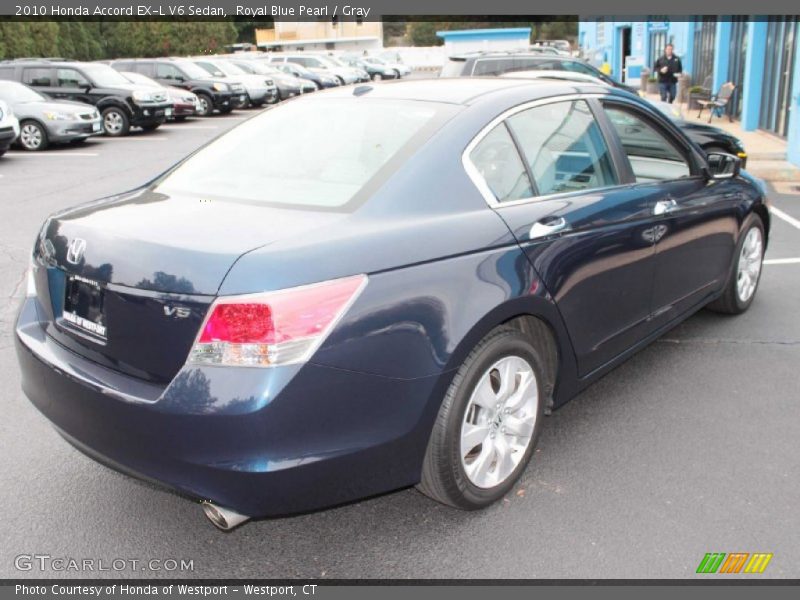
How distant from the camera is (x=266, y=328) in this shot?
2.44 m

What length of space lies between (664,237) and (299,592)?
2.60 meters

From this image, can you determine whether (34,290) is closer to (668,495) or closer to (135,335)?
(135,335)

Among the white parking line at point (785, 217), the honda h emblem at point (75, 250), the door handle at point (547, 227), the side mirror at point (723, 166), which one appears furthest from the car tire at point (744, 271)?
the honda h emblem at point (75, 250)

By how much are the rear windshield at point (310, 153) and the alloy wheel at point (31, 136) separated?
46.8 ft

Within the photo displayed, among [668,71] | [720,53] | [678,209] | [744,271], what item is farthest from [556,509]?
[668,71]

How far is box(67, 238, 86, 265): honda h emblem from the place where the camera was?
282 cm

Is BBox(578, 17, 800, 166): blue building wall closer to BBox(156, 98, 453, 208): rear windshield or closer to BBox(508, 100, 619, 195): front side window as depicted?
BBox(508, 100, 619, 195): front side window

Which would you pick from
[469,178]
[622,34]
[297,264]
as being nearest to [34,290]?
[297,264]

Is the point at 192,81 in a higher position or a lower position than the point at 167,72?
lower

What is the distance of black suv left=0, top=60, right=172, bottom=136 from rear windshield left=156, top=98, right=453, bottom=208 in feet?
54.7

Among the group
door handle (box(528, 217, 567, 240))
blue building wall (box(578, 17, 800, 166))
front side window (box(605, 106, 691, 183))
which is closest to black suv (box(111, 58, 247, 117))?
blue building wall (box(578, 17, 800, 166))

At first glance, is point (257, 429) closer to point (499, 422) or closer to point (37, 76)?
point (499, 422)

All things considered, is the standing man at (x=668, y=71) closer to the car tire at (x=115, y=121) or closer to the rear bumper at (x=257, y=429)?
the car tire at (x=115, y=121)

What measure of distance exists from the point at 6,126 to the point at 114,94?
210 inches
